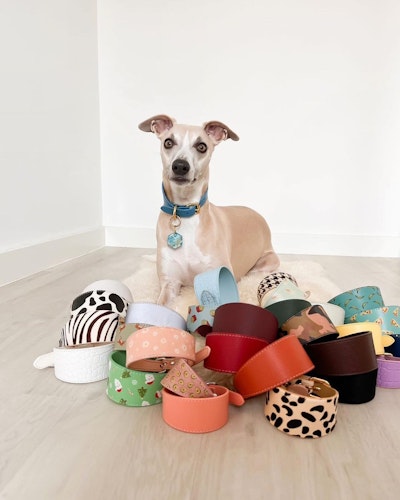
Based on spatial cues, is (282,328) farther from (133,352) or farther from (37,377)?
(37,377)

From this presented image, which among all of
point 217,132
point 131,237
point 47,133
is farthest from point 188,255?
point 131,237

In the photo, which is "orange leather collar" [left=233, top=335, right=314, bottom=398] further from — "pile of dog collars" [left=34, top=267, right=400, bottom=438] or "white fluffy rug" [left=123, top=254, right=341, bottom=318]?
"white fluffy rug" [left=123, top=254, right=341, bottom=318]

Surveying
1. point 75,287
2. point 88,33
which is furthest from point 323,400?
point 88,33

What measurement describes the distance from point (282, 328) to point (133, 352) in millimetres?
399

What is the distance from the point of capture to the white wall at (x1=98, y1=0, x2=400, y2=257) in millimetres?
2979

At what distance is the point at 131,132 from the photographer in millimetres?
3205

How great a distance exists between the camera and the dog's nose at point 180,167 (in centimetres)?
155

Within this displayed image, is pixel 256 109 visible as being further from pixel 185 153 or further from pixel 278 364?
pixel 278 364

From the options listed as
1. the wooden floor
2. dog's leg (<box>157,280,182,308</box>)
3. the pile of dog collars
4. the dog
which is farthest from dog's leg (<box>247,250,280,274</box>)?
the wooden floor

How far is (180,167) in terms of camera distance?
1553mm

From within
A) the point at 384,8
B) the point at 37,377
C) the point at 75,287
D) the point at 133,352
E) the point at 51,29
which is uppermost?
the point at 384,8

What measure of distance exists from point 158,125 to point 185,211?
1.45ft

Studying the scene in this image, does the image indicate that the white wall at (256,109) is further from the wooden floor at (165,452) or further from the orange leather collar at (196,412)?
the orange leather collar at (196,412)

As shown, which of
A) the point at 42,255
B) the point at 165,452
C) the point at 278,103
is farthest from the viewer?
the point at 278,103
